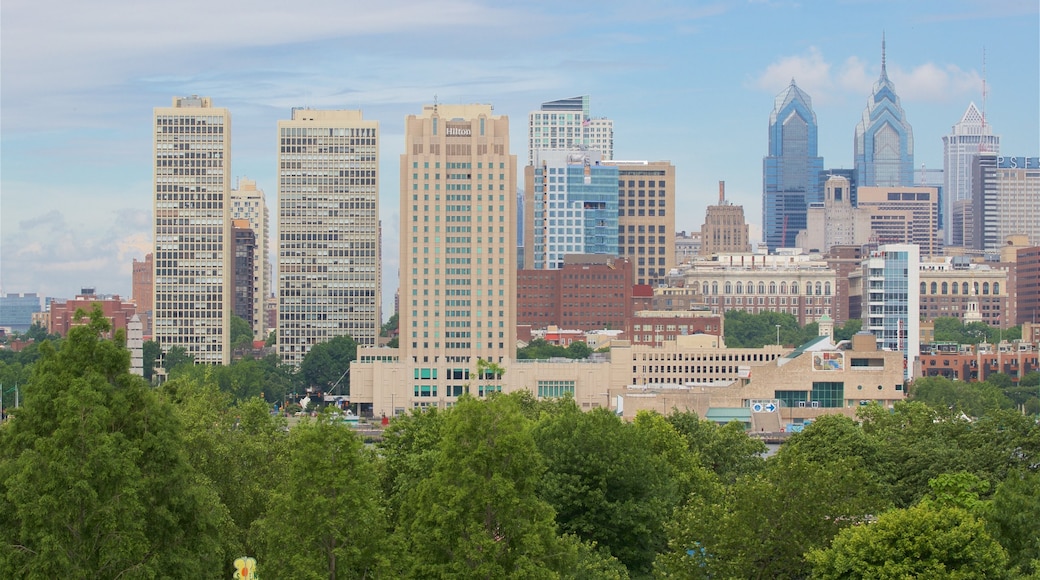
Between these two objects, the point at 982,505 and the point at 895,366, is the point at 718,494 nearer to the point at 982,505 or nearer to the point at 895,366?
the point at 982,505

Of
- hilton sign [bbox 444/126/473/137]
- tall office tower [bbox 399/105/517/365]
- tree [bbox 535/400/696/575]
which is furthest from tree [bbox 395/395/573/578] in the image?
hilton sign [bbox 444/126/473/137]

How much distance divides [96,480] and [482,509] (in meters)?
11.4

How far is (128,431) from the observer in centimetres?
4925

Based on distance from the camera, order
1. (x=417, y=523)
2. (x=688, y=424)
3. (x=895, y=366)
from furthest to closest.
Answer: (x=895, y=366), (x=688, y=424), (x=417, y=523)

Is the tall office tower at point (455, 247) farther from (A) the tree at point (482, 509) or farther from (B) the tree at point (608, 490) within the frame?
(A) the tree at point (482, 509)

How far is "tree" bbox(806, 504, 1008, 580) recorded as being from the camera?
50531 millimetres

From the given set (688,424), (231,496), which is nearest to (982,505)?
(231,496)

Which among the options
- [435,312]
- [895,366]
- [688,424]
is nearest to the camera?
[688,424]

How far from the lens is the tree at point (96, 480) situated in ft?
156

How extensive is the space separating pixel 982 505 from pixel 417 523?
21349 mm

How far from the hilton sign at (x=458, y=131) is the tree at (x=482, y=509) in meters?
137

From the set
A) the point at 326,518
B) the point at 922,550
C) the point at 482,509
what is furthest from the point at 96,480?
the point at 922,550

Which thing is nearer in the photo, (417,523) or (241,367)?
(417,523)

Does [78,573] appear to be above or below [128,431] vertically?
below
